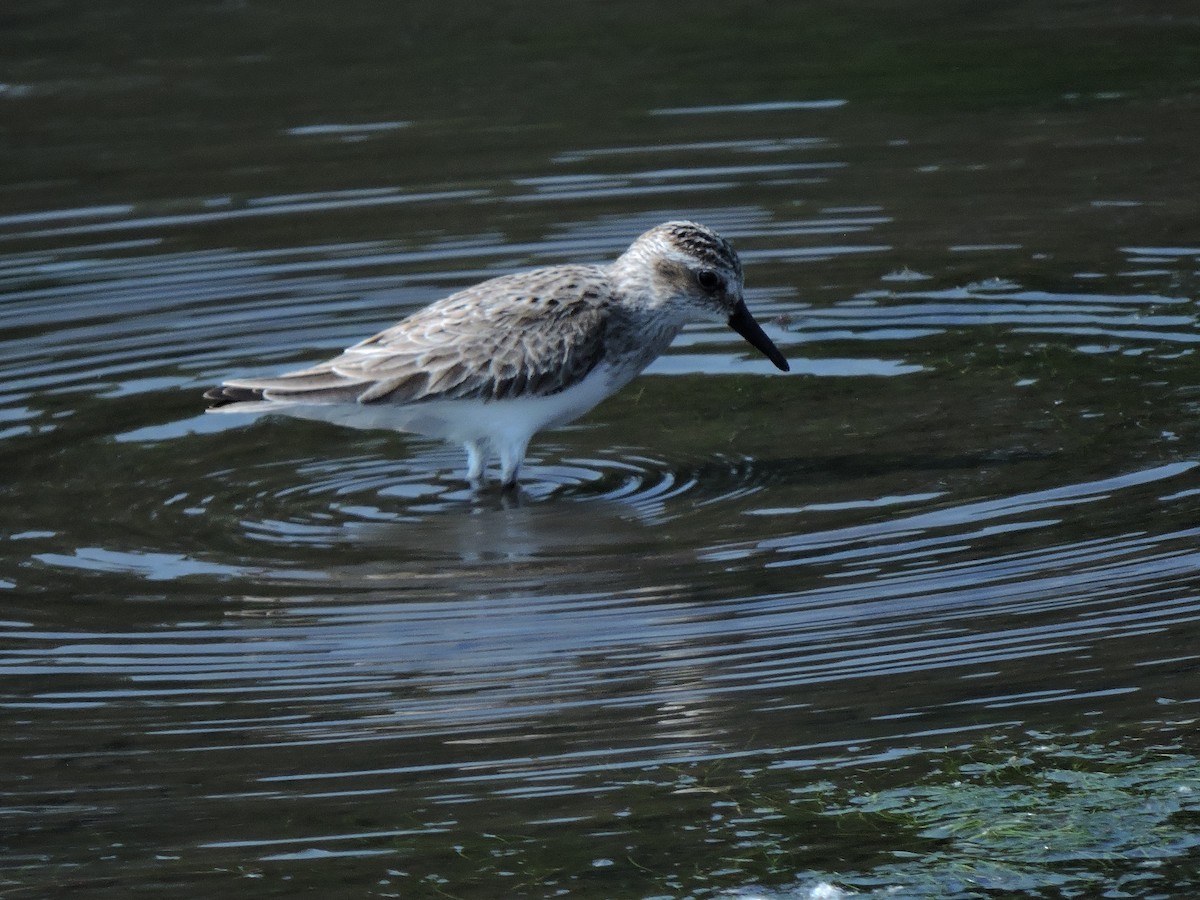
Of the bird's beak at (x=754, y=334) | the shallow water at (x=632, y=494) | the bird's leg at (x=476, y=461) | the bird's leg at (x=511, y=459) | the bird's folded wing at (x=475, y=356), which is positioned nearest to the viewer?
the shallow water at (x=632, y=494)

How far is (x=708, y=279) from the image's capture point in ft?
32.2

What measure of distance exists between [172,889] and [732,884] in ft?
5.19

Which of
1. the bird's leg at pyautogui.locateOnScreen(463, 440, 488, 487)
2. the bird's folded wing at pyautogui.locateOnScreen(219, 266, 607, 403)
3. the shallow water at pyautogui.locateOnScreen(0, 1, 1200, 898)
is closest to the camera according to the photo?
the shallow water at pyautogui.locateOnScreen(0, 1, 1200, 898)

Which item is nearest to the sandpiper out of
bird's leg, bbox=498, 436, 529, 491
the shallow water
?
bird's leg, bbox=498, 436, 529, 491

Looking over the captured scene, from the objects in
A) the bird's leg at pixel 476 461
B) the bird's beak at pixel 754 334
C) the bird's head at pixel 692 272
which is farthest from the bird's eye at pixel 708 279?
the bird's leg at pixel 476 461

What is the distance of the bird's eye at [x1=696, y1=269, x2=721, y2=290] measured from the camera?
976 centimetres

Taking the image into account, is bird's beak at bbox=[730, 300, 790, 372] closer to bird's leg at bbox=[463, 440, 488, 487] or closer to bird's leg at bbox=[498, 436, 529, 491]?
bird's leg at bbox=[498, 436, 529, 491]

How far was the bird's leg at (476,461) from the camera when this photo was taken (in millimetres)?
9672

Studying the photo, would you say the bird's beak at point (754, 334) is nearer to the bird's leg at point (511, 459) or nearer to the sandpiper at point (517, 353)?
the sandpiper at point (517, 353)

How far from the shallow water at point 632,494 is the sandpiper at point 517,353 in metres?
0.36

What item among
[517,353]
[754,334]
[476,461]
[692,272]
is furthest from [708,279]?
[476,461]

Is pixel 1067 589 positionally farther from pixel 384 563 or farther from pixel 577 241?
pixel 577 241

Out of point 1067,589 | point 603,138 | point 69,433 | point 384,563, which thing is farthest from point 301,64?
point 1067,589

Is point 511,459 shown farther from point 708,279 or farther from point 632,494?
point 708,279
